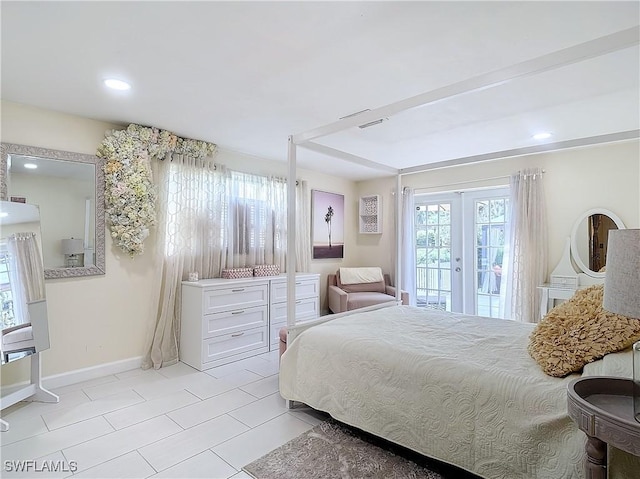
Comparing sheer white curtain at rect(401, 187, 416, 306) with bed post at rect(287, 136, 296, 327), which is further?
sheer white curtain at rect(401, 187, 416, 306)

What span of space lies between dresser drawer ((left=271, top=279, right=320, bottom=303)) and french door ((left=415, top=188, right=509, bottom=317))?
69.3 inches

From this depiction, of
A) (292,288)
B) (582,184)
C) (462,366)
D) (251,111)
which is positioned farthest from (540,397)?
(582,184)

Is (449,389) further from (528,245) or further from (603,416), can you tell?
(528,245)

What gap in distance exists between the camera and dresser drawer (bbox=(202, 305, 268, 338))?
3.49m

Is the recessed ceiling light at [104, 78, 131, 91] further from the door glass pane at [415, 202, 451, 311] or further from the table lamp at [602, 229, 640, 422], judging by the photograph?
the door glass pane at [415, 202, 451, 311]

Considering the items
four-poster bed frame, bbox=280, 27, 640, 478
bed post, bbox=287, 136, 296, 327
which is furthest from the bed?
bed post, bbox=287, 136, 296, 327

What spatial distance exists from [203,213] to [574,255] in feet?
13.7

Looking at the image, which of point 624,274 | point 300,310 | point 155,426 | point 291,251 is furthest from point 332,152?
point 155,426

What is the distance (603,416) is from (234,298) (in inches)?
125

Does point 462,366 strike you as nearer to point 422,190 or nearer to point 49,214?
point 49,214

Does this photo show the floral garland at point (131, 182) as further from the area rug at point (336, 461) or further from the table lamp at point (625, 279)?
the table lamp at point (625, 279)

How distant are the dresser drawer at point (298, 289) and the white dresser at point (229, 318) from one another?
12 millimetres

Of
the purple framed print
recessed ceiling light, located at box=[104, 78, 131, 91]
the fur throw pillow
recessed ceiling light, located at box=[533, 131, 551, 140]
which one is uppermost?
recessed ceiling light, located at box=[104, 78, 131, 91]

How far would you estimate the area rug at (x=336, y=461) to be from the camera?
1847 mm
